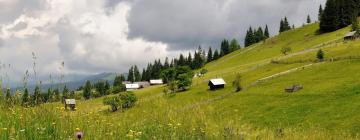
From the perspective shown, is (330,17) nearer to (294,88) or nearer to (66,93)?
(294,88)

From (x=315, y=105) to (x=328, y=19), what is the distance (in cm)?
11504

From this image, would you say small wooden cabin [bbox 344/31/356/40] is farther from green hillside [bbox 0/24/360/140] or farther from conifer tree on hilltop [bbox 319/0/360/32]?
conifer tree on hilltop [bbox 319/0/360/32]

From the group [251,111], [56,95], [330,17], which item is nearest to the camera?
[56,95]

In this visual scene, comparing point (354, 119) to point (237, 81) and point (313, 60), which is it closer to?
point (237, 81)

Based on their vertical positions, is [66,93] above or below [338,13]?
below

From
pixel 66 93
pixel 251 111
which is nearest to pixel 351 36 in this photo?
pixel 251 111

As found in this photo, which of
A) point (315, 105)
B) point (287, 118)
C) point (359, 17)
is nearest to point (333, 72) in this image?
point (315, 105)

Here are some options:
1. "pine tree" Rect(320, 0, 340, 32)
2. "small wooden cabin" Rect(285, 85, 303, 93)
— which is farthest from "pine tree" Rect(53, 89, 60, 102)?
"pine tree" Rect(320, 0, 340, 32)

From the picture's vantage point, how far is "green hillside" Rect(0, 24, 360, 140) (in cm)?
789

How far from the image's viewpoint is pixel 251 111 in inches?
2943

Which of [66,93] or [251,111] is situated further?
[251,111]

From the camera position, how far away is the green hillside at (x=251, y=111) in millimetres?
7887

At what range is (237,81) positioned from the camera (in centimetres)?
9894

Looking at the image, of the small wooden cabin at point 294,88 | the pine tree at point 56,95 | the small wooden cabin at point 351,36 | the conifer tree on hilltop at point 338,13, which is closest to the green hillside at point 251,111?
the pine tree at point 56,95
